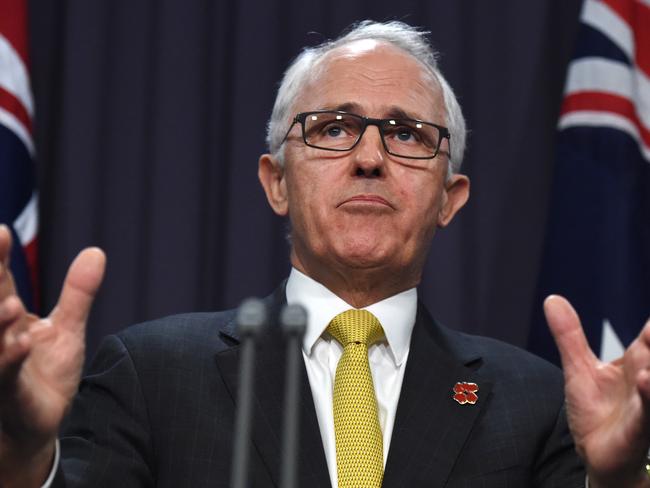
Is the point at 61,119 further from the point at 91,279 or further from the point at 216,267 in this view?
the point at 91,279

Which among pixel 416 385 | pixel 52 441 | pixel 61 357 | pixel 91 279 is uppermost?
pixel 91 279

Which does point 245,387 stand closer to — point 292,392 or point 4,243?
point 292,392

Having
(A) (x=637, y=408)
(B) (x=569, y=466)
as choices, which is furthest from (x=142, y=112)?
(A) (x=637, y=408)

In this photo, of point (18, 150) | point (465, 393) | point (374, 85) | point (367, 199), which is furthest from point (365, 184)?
point (18, 150)

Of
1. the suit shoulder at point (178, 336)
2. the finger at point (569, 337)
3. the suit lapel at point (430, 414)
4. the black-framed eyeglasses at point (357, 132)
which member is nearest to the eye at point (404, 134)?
the black-framed eyeglasses at point (357, 132)

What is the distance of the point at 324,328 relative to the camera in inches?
82.0

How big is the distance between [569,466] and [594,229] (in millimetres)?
1009

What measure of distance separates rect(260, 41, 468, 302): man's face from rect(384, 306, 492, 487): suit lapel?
20cm

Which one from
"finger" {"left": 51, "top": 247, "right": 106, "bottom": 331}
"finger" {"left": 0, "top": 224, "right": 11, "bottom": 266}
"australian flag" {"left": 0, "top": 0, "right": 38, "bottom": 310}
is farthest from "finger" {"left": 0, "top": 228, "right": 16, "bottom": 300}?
"australian flag" {"left": 0, "top": 0, "right": 38, "bottom": 310}

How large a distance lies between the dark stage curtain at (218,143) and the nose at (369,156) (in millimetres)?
989

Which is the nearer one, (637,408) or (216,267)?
(637,408)

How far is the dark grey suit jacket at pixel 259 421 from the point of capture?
1849mm

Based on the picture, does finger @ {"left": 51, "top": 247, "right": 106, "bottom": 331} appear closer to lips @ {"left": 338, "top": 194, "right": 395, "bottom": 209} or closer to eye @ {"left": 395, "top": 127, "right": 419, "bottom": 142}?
lips @ {"left": 338, "top": 194, "right": 395, "bottom": 209}

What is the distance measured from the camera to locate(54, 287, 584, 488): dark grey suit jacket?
1.85 metres
